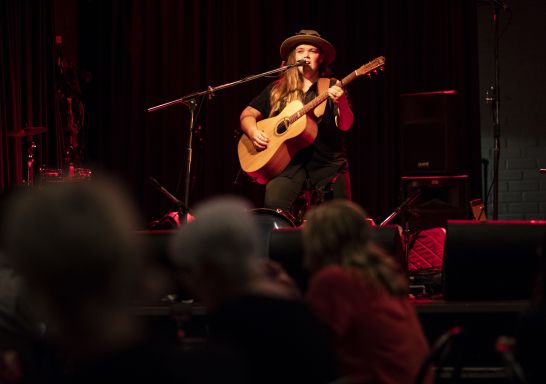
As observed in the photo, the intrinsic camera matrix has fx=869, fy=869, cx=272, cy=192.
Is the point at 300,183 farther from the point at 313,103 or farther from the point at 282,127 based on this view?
the point at 313,103

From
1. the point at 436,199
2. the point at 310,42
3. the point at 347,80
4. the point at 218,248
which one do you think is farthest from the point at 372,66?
the point at 218,248

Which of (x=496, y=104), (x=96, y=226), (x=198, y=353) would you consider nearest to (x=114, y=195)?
(x=96, y=226)

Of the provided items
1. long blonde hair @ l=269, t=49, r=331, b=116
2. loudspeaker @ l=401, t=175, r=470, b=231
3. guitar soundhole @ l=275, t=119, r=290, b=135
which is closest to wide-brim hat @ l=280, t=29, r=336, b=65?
long blonde hair @ l=269, t=49, r=331, b=116

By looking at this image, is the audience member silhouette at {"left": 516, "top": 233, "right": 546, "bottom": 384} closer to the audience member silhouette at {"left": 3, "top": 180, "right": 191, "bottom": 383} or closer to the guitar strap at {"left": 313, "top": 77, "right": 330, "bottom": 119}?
the audience member silhouette at {"left": 3, "top": 180, "right": 191, "bottom": 383}

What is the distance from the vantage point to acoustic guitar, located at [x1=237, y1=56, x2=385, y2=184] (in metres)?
6.43

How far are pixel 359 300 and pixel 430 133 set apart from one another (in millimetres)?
5393

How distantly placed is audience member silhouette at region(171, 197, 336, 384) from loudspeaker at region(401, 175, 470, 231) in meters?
5.41

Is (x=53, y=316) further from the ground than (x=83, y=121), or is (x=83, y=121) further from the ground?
(x=83, y=121)

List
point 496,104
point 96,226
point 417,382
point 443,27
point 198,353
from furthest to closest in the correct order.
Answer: point 443,27, point 496,104, point 417,382, point 198,353, point 96,226

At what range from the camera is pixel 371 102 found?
8.82m

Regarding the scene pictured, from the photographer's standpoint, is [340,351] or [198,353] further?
[340,351]

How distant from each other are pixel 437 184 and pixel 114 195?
651 centimetres

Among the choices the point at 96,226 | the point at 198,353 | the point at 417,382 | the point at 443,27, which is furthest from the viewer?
the point at 443,27

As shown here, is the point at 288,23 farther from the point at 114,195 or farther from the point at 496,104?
the point at 114,195
